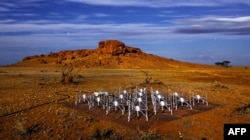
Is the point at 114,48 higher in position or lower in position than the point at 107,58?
higher

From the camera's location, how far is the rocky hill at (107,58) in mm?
65312

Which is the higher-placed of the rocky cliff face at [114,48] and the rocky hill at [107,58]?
the rocky cliff face at [114,48]

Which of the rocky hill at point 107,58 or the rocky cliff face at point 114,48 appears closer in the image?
the rocky hill at point 107,58

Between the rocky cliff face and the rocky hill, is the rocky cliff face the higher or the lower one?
the higher one

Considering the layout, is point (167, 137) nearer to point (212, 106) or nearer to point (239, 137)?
point (239, 137)

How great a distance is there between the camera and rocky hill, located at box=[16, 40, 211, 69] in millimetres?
65312

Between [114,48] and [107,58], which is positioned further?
[114,48]

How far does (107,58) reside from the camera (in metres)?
68.0

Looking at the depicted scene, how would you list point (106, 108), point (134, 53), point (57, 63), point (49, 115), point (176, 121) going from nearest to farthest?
point (176, 121) < point (49, 115) < point (106, 108) < point (57, 63) < point (134, 53)

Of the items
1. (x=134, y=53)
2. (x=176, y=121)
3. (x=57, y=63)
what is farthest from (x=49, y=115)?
(x=134, y=53)

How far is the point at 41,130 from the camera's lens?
41.4 feet

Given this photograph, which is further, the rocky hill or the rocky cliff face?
the rocky cliff face

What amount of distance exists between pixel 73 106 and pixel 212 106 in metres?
6.92

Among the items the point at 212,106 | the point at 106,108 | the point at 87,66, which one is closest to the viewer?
the point at 106,108
